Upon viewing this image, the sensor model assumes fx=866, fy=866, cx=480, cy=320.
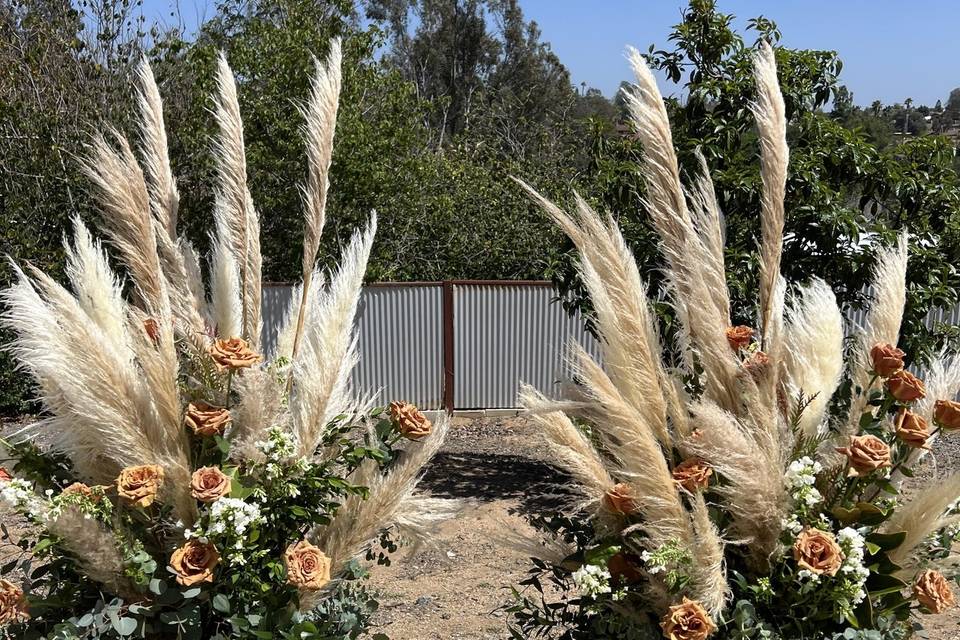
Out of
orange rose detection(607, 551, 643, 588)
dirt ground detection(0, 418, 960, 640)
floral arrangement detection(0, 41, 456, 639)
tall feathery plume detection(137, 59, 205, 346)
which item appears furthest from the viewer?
dirt ground detection(0, 418, 960, 640)

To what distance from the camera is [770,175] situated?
1911 millimetres

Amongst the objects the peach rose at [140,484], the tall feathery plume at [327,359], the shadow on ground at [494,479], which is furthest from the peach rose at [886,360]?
the shadow on ground at [494,479]

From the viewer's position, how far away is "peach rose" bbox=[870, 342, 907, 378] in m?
1.86

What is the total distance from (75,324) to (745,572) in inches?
58.4

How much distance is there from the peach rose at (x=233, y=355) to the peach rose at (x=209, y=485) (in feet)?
0.72

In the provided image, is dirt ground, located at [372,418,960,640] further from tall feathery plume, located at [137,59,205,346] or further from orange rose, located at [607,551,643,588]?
tall feathery plume, located at [137,59,205,346]

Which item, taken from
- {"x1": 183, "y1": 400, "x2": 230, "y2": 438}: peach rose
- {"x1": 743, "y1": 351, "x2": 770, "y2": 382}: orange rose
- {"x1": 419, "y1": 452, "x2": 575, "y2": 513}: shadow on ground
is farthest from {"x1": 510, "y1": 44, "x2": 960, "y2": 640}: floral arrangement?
{"x1": 419, "y1": 452, "x2": 575, "y2": 513}: shadow on ground

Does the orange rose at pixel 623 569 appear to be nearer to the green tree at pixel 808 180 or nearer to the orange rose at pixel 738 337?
the orange rose at pixel 738 337

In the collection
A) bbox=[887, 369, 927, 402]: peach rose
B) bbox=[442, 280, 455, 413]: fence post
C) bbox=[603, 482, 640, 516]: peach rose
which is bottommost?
bbox=[442, 280, 455, 413]: fence post

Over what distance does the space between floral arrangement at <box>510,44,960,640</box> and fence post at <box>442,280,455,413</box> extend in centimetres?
775

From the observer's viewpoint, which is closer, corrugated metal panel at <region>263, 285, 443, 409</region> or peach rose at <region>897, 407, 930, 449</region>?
peach rose at <region>897, 407, 930, 449</region>

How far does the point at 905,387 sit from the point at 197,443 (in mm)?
1544

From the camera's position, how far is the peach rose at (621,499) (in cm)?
174

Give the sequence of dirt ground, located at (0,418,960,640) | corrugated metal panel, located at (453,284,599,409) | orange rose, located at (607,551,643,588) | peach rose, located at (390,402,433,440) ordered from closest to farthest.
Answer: orange rose, located at (607,551,643,588), peach rose, located at (390,402,433,440), dirt ground, located at (0,418,960,640), corrugated metal panel, located at (453,284,599,409)
